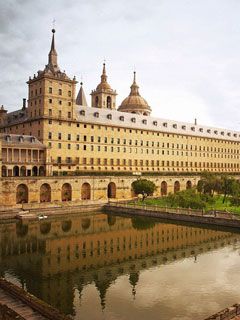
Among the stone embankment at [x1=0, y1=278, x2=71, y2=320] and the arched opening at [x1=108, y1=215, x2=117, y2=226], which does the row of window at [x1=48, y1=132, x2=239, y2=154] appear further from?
the stone embankment at [x1=0, y1=278, x2=71, y2=320]

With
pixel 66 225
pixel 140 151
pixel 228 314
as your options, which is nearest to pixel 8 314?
pixel 228 314

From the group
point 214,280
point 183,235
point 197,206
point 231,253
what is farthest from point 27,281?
point 197,206

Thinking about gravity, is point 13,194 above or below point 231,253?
above

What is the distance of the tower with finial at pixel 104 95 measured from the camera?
11440 centimetres

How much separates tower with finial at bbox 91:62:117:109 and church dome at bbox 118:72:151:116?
523 centimetres

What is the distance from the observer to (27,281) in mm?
27250

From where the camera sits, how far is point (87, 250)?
37.2m

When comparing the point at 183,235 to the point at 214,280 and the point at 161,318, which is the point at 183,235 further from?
the point at 161,318

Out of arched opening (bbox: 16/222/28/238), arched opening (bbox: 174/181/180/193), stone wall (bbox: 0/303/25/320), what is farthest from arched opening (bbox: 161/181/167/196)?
stone wall (bbox: 0/303/25/320)

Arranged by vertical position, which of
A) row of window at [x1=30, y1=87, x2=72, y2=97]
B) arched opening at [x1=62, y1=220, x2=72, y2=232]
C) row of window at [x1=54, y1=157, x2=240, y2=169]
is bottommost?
arched opening at [x1=62, y1=220, x2=72, y2=232]

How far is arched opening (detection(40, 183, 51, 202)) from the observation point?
213ft

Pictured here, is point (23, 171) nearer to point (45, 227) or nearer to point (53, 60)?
point (45, 227)

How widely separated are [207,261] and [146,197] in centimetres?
4318

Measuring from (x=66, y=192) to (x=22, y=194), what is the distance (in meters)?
8.99
